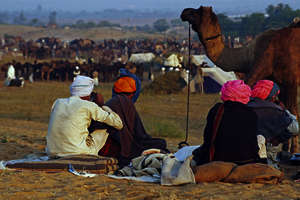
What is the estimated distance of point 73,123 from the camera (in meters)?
6.18

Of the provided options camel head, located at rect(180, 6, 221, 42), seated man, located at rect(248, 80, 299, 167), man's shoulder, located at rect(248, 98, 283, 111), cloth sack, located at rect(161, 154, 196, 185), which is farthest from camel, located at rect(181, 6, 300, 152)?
cloth sack, located at rect(161, 154, 196, 185)

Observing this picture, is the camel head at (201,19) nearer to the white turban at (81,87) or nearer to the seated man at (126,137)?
the seated man at (126,137)

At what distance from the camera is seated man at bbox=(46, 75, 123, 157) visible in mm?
6180

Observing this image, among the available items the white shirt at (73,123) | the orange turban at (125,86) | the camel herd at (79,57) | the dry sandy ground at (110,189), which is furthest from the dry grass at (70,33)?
the dry sandy ground at (110,189)

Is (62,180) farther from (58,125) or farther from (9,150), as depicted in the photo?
(9,150)

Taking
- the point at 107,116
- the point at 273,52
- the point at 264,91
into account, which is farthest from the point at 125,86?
the point at 273,52

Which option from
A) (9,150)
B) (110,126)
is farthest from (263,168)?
(9,150)

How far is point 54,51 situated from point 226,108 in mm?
53406

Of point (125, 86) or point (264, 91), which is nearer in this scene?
point (264, 91)

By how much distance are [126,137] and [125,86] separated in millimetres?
736

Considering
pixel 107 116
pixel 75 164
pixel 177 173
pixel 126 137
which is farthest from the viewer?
pixel 126 137

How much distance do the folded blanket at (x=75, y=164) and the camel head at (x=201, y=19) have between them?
2732mm

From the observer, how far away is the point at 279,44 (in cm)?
808

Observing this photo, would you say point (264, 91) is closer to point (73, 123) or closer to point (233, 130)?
point (233, 130)
